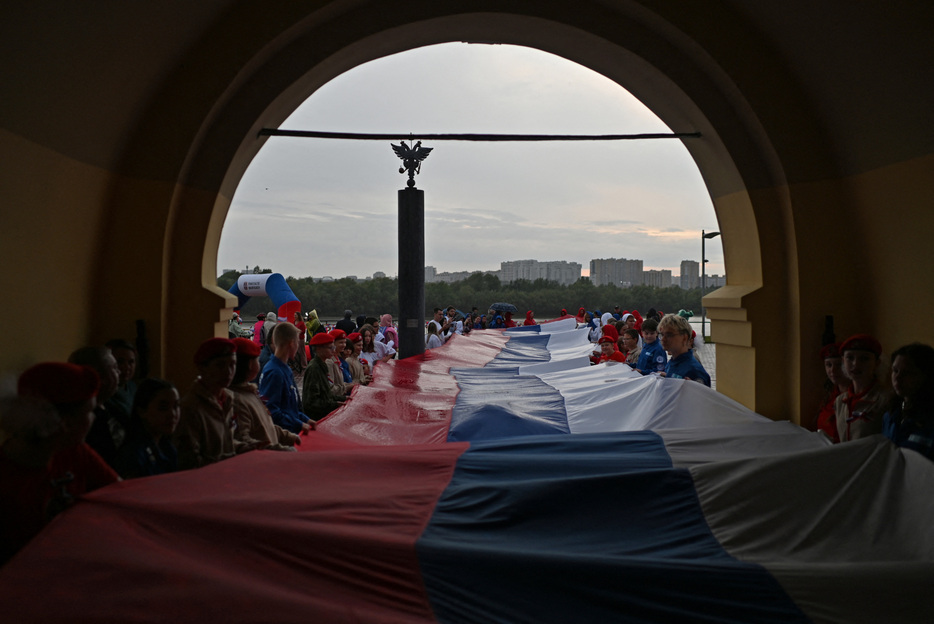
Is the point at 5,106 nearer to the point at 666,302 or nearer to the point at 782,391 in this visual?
the point at 782,391

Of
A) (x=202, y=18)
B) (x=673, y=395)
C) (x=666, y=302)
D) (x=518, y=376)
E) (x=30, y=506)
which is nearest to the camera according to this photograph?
(x=30, y=506)

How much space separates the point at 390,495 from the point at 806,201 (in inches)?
→ 162

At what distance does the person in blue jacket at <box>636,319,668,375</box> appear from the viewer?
7422 mm

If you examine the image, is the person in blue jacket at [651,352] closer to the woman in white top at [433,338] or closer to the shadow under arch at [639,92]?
the shadow under arch at [639,92]

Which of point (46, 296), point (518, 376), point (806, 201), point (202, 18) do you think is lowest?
point (518, 376)

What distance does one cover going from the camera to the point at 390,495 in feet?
9.61

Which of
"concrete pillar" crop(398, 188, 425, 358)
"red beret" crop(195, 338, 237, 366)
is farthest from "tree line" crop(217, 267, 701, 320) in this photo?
"red beret" crop(195, 338, 237, 366)

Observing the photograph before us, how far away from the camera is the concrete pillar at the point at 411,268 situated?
11.3m

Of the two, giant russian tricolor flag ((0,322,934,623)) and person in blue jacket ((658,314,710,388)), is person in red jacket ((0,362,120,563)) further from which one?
person in blue jacket ((658,314,710,388))

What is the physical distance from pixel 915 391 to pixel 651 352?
4.28 metres

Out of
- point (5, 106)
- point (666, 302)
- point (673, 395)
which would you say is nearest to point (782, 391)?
point (673, 395)

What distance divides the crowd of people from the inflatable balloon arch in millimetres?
9602

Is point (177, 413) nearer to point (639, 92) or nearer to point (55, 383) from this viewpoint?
point (55, 383)

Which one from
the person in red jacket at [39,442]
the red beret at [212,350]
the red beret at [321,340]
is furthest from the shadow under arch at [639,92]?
the person in red jacket at [39,442]
